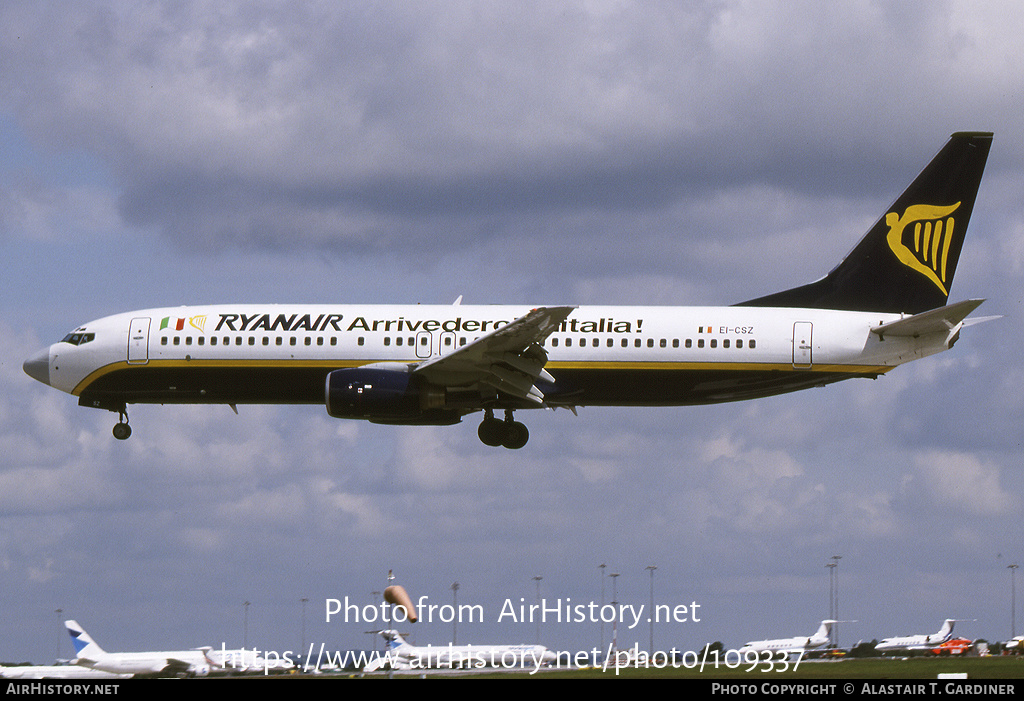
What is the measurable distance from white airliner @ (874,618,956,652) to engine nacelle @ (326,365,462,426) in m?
78.6

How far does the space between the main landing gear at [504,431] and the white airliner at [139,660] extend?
110 feet

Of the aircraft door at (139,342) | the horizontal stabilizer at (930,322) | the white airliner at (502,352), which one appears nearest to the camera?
the horizontal stabilizer at (930,322)

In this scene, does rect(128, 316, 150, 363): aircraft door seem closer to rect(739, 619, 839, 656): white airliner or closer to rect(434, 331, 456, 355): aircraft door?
rect(434, 331, 456, 355): aircraft door

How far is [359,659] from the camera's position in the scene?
221ft

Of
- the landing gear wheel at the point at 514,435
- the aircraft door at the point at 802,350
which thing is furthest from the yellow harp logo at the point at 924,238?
the landing gear wheel at the point at 514,435

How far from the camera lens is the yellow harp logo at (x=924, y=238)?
45.7m

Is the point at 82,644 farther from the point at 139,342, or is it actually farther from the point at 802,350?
the point at 802,350

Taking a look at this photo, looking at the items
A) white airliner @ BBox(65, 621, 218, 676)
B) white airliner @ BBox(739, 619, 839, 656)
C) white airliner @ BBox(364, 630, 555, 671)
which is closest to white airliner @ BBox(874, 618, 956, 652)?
white airliner @ BBox(739, 619, 839, 656)

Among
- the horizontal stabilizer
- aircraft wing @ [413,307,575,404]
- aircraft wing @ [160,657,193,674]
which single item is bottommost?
aircraft wing @ [160,657,193,674]

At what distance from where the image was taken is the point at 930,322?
41.2 metres

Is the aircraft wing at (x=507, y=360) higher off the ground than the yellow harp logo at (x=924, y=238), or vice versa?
the yellow harp logo at (x=924, y=238)

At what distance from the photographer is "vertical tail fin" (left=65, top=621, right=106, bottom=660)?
232 feet

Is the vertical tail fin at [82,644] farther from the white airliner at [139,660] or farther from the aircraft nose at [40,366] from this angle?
the aircraft nose at [40,366]

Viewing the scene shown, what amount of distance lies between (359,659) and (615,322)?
32.2m
